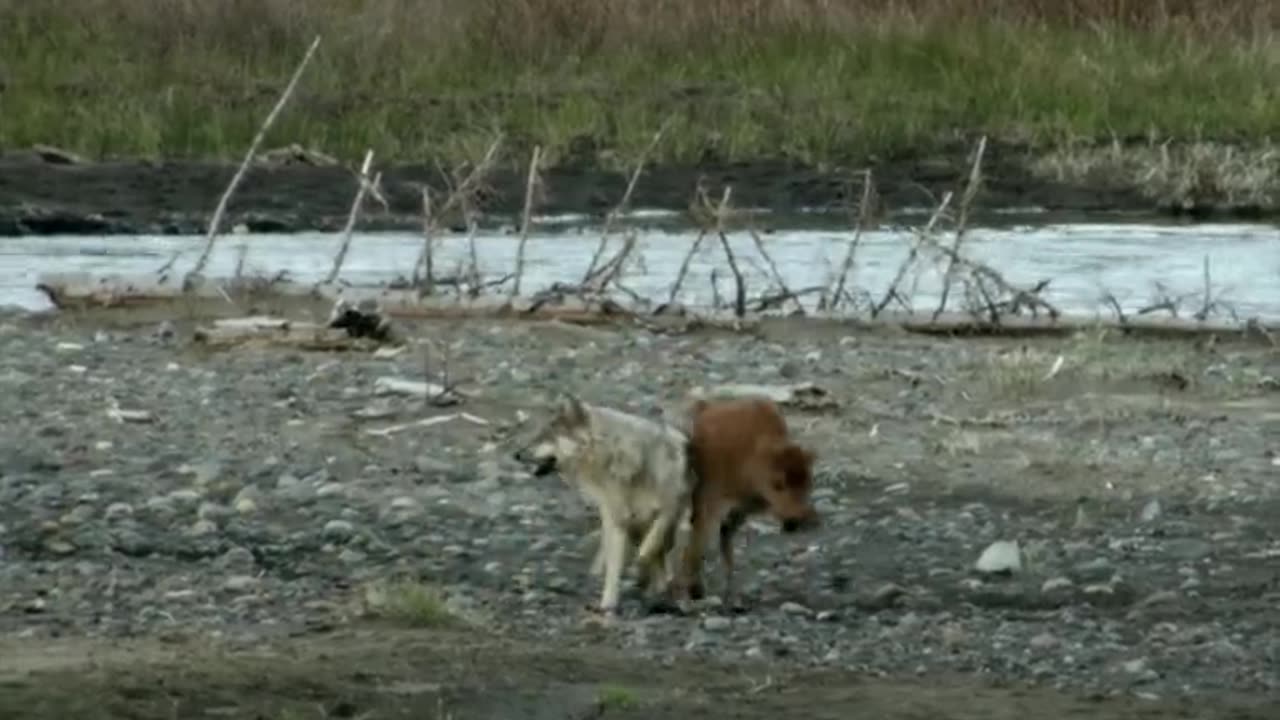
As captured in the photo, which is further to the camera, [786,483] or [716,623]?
[786,483]

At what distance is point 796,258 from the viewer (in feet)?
68.5

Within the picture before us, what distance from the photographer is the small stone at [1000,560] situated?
9.60 m

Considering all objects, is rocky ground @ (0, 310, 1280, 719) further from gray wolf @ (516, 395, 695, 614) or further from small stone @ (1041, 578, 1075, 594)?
gray wolf @ (516, 395, 695, 614)

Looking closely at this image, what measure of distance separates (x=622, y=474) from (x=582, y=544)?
1.02m

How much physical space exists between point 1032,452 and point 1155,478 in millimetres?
603

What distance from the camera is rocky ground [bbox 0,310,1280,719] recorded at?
Result: 791 cm

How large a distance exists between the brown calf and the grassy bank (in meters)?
16.4

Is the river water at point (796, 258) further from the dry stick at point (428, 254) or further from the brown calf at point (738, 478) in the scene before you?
the brown calf at point (738, 478)

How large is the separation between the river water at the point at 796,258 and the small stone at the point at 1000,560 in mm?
7271

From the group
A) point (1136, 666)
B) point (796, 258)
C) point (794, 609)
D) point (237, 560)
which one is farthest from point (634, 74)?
point (1136, 666)

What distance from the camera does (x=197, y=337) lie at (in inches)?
554

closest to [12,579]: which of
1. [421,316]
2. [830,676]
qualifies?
[830,676]

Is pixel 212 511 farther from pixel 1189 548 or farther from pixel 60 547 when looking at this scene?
pixel 1189 548

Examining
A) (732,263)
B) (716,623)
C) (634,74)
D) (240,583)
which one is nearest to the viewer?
(716,623)
